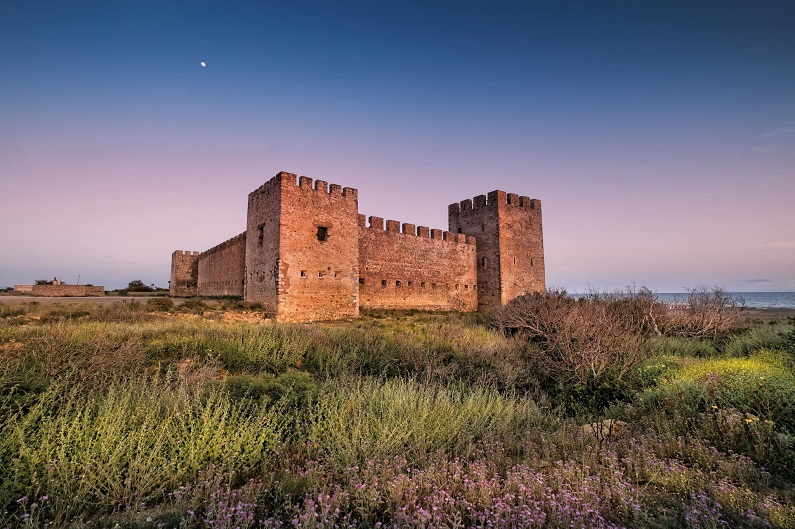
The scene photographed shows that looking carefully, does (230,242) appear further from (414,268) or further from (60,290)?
(60,290)

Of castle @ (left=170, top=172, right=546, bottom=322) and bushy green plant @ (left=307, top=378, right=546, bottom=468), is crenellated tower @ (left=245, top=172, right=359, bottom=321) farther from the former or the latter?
bushy green plant @ (left=307, top=378, right=546, bottom=468)

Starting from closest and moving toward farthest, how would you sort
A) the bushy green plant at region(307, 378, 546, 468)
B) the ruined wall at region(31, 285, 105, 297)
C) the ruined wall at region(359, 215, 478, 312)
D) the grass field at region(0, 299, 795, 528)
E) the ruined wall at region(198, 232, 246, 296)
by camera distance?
the grass field at region(0, 299, 795, 528), the bushy green plant at region(307, 378, 546, 468), the ruined wall at region(359, 215, 478, 312), the ruined wall at region(198, 232, 246, 296), the ruined wall at region(31, 285, 105, 297)

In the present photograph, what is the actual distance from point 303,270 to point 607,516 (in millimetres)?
13961

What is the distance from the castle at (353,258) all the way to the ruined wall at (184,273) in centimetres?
8

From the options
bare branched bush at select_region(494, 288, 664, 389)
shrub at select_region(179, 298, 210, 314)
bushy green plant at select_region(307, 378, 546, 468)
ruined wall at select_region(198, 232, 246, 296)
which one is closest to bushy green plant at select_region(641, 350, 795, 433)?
bare branched bush at select_region(494, 288, 664, 389)

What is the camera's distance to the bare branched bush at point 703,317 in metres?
11.8

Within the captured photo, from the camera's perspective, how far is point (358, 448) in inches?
144

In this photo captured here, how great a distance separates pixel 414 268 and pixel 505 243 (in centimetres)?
674

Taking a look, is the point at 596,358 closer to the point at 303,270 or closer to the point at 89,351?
the point at 89,351

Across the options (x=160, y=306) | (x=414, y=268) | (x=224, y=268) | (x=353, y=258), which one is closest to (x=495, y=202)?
(x=414, y=268)

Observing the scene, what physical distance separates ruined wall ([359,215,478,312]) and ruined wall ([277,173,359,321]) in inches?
88.6

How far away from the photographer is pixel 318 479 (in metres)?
3.03

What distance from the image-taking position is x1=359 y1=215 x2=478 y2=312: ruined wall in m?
19.6

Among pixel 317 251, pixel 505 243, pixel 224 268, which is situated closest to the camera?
pixel 317 251
